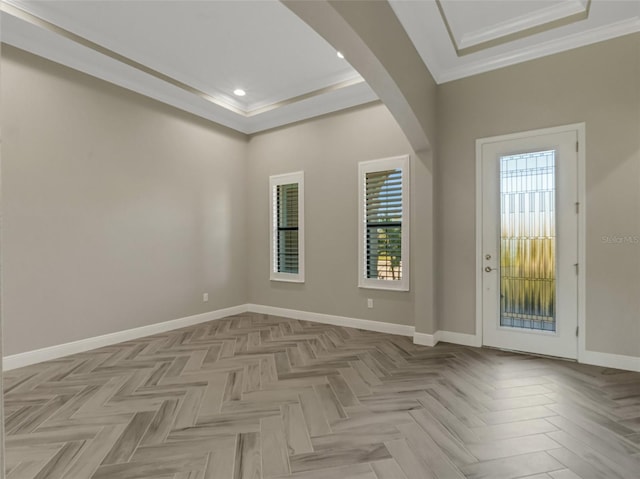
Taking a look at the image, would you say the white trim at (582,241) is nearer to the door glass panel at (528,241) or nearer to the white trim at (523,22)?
the door glass panel at (528,241)

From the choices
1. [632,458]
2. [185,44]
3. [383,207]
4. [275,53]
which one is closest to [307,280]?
[383,207]

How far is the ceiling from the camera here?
3.29 metres

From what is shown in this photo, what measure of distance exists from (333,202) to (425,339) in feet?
7.62

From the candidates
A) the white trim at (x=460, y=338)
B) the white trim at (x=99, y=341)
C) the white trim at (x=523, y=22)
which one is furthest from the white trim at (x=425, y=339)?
the white trim at (x=523, y=22)

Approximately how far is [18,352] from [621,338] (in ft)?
19.8

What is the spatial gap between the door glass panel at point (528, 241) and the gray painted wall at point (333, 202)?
3.34 feet

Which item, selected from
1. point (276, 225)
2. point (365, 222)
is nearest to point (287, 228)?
point (276, 225)

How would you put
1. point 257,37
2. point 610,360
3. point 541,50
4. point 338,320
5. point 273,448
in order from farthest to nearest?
point 338,320, point 257,37, point 541,50, point 610,360, point 273,448

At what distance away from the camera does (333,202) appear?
520 cm

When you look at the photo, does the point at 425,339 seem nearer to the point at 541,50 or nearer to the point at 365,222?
the point at 365,222

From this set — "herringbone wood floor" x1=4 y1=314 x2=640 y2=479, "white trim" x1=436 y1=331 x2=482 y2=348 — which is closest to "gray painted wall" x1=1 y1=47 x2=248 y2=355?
"herringbone wood floor" x1=4 y1=314 x2=640 y2=479

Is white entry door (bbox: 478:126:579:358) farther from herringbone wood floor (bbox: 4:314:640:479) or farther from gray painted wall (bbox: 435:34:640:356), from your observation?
herringbone wood floor (bbox: 4:314:640:479)

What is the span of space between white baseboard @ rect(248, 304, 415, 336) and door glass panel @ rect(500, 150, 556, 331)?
124 cm

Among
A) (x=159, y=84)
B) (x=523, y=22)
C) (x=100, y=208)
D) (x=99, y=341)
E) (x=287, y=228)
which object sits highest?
(x=523, y=22)
